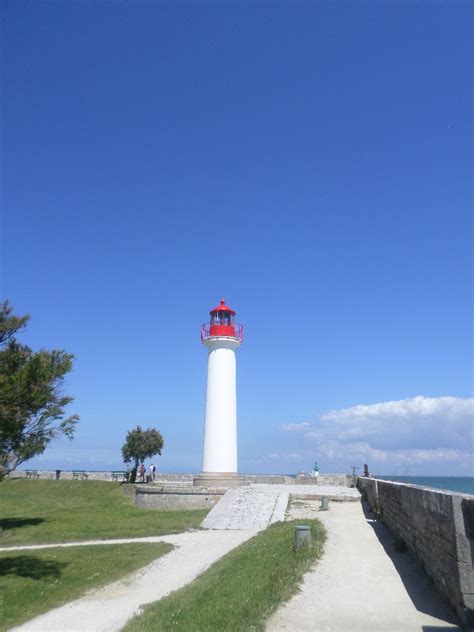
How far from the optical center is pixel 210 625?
6828mm

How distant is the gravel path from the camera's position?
814cm

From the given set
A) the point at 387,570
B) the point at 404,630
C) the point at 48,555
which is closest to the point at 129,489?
the point at 48,555

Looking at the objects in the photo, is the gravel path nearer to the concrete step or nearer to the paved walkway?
the paved walkway

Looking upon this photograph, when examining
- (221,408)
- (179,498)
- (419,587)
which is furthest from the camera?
(221,408)

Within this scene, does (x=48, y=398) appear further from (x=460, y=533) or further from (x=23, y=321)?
(x=460, y=533)

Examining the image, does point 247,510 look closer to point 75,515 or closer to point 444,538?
point 75,515

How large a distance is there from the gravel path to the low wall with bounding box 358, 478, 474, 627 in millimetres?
4760

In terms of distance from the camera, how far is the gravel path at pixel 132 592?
8.14 metres

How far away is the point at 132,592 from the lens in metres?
9.93

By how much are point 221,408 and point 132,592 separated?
16767 millimetres

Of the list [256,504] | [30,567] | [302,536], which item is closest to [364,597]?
[302,536]

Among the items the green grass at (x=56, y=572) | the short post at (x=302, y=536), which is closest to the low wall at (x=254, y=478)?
the green grass at (x=56, y=572)

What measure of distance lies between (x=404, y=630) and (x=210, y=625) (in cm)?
256

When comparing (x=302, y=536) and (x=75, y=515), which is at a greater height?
(x=302, y=536)
